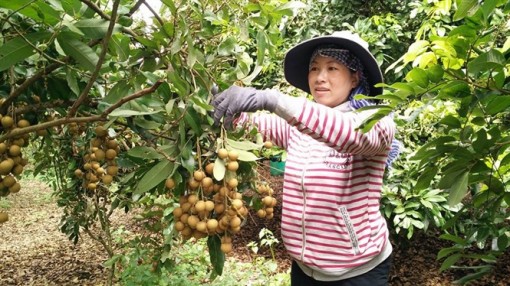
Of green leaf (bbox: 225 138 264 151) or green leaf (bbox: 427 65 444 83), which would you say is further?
green leaf (bbox: 225 138 264 151)

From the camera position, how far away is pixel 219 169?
98 cm

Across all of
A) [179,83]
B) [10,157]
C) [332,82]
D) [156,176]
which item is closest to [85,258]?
[332,82]

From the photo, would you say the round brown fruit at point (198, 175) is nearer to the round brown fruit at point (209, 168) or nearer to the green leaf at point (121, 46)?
the round brown fruit at point (209, 168)

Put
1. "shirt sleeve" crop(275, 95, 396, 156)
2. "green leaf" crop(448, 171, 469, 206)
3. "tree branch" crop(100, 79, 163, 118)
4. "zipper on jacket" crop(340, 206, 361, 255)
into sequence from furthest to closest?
"zipper on jacket" crop(340, 206, 361, 255) → "shirt sleeve" crop(275, 95, 396, 156) → "green leaf" crop(448, 171, 469, 206) → "tree branch" crop(100, 79, 163, 118)

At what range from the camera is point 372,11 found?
3.83 m

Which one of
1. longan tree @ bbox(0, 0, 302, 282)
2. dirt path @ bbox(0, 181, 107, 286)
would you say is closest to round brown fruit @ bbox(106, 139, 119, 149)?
longan tree @ bbox(0, 0, 302, 282)

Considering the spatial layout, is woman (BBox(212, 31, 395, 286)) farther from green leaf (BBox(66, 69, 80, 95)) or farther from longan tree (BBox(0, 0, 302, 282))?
green leaf (BBox(66, 69, 80, 95))

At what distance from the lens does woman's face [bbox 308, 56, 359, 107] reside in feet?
5.21

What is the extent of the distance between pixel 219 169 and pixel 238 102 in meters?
0.18

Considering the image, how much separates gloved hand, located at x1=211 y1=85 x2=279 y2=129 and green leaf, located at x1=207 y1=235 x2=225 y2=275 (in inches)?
→ 11.0

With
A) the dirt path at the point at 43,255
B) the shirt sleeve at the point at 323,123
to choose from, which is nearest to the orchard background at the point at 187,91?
the shirt sleeve at the point at 323,123

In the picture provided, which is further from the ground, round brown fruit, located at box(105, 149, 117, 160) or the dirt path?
round brown fruit, located at box(105, 149, 117, 160)

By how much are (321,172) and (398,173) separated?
147cm

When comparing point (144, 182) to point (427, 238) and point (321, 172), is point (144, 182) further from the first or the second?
point (427, 238)
